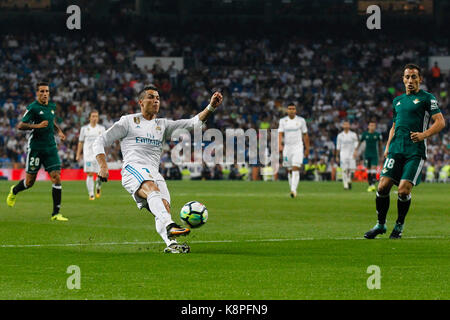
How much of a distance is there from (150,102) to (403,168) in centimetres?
399

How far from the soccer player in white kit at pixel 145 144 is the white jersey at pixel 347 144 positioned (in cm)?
2249

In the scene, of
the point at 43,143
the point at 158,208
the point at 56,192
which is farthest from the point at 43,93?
the point at 158,208

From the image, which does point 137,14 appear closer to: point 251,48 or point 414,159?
point 251,48

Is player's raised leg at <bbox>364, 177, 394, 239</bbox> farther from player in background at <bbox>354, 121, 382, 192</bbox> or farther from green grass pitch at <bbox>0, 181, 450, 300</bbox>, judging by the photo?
player in background at <bbox>354, 121, 382, 192</bbox>

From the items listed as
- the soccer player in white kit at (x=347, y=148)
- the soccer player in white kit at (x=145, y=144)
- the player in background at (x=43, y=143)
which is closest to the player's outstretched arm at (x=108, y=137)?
the soccer player in white kit at (x=145, y=144)

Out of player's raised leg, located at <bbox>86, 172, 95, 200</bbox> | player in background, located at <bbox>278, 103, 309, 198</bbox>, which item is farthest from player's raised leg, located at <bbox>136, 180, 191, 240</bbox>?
player in background, located at <bbox>278, 103, 309, 198</bbox>

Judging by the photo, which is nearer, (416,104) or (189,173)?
(416,104)

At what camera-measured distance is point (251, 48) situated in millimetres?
54969

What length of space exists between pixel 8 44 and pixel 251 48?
48.4 ft

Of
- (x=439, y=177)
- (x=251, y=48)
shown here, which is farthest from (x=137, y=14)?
(x=439, y=177)

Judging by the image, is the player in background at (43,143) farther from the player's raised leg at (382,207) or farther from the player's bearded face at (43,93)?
the player's raised leg at (382,207)

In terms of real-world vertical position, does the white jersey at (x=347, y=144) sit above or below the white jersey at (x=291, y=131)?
below

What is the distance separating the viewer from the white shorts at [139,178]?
11531 millimetres
